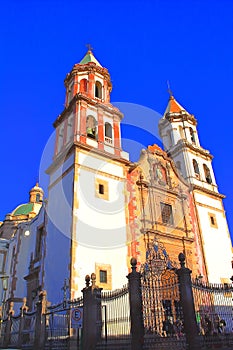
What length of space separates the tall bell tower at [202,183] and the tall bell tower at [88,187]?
22.3 feet

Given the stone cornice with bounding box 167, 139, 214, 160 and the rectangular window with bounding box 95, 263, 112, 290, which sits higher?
the stone cornice with bounding box 167, 139, 214, 160

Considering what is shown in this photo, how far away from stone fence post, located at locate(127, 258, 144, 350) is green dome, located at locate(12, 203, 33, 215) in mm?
31433

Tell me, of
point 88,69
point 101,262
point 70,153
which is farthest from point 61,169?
point 88,69

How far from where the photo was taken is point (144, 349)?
9336mm

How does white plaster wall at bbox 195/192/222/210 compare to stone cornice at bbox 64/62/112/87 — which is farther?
stone cornice at bbox 64/62/112/87

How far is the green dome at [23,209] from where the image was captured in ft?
131

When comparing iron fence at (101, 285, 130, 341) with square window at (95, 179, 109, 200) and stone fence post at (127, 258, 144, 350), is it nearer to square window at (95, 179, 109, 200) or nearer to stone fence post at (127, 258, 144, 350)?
stone fence post at (127, 258, 144, 350)

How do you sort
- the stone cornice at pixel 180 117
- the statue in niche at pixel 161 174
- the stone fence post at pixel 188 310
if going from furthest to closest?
the stone cornice at pixel 180 117
the statue in niche at pixel 161 174
the stone fence post at pixel 188 310

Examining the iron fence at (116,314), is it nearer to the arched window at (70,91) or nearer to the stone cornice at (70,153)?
the stone cornice at (70,153)

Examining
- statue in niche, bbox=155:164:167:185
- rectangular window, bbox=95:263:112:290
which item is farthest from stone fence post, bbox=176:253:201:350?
statue in niche, bbox=155:164:167:185

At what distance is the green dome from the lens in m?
40.1

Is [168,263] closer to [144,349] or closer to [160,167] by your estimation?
[160,167]

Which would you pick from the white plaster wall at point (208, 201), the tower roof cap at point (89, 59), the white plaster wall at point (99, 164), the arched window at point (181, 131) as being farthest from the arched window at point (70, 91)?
the white plaster wall at point (208, 201)

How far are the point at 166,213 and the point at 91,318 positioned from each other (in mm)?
12596
